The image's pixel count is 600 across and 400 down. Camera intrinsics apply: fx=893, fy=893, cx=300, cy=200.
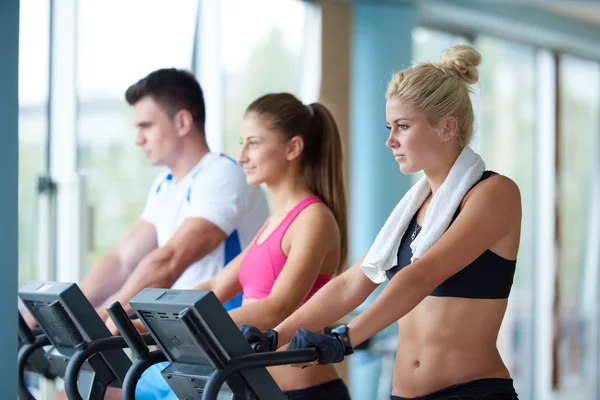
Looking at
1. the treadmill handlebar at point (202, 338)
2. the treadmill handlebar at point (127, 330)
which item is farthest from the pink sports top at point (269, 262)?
the treadmill handlebar at point (202, 338)

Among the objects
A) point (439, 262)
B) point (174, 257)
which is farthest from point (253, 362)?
point (174, 257)

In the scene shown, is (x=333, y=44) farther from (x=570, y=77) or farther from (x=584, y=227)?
(x=584, y=227)

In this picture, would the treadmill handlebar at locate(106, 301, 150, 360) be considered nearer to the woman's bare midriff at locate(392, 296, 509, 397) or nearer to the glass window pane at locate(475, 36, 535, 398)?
the woman's bare midriff at locate(392, 296, 509, 397)

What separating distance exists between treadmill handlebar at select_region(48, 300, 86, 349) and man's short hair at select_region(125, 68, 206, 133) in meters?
1.28

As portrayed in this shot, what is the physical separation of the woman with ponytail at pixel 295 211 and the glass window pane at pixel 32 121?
74.2 inches

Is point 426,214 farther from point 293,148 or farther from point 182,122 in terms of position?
point 182,122

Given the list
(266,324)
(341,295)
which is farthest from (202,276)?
(341,295)

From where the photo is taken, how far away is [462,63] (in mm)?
2346

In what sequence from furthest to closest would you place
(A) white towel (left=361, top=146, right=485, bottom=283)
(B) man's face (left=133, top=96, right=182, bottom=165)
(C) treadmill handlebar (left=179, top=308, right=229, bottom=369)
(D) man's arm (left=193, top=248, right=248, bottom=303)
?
(B) man's face (left=133, top=96, right=182, bottom=165) → (D) man's arm (left=193, top=248, right=248, bottom=303) → (A) white towel (left=361, top=146, right=485, bottom=283) → (C) treadmill handlebar (left=179, top=308, right=229, bottom=369)

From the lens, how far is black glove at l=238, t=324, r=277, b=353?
2098 mm

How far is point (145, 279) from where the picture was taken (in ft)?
10.6

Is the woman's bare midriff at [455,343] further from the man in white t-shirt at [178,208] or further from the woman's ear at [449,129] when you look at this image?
the man in white t-shirt at [178,208]

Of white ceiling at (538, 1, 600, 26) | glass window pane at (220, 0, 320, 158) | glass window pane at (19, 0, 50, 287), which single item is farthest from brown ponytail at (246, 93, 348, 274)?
white ceiling at (538, 1, 600, 26)

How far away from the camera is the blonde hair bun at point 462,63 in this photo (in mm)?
2346
